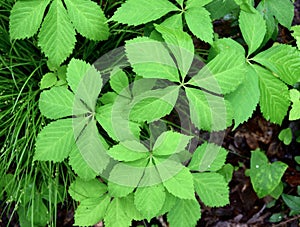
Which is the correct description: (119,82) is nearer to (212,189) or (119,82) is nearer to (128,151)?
(128,151)

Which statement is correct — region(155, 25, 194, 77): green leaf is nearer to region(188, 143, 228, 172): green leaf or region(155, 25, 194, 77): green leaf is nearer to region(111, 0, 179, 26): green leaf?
region(111, 0, 179, 26): green leaf

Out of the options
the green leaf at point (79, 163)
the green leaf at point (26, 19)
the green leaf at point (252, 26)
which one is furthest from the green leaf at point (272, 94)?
the green leaf at point (26, 19)

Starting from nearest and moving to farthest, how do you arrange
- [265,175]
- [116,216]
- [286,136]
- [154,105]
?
[154,105] < [116,216] < [265,175] < [286,136]

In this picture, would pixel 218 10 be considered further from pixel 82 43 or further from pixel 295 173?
A: pixel 295 173

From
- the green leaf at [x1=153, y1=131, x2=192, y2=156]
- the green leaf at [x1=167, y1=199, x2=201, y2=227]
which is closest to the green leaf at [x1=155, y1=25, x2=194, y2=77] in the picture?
the green leaf at [x1=153, y1=131, x2=192, y2=156]

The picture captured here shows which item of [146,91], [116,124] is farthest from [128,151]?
[146,91]
